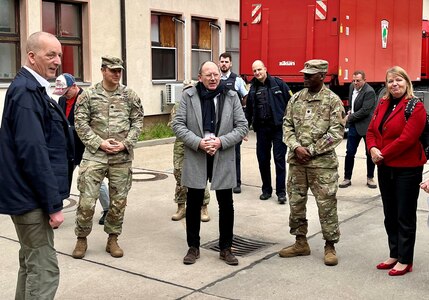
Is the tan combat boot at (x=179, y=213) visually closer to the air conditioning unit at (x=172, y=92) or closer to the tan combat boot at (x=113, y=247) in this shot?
the tan combat boot at (x=113, y=247)

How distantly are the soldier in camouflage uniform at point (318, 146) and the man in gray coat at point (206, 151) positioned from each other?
0.54 meters

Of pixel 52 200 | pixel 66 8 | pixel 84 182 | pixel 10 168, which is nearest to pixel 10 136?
pixel 10 168

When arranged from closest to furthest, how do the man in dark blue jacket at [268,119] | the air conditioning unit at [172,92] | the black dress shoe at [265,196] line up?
1. the man in dark blue jacket at [268,119]
2. the black dress shoe at [265,196]
3. the air conditioning unit at [172,92]

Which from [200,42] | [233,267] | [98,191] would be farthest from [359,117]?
[200,42]

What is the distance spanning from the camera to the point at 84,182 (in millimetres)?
5848

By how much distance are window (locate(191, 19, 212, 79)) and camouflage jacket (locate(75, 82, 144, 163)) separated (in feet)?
36.2

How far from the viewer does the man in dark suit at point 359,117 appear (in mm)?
9227

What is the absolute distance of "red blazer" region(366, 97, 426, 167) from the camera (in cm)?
524

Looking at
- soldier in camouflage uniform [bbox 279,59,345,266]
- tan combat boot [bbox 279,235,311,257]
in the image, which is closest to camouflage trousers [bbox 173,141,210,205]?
tan combat boot [bbox 279,235,311,257]

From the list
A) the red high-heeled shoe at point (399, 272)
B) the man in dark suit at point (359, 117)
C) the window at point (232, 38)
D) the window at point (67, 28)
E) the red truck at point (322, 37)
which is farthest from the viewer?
the window at point (232, 38)

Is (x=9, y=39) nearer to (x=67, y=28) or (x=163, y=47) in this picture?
(x=67, y=28)

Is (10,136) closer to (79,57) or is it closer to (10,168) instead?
(10,168)

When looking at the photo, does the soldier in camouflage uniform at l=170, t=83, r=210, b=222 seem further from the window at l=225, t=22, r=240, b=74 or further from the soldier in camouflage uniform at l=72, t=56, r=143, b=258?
the window at l=225, t=22, r=240, b=74

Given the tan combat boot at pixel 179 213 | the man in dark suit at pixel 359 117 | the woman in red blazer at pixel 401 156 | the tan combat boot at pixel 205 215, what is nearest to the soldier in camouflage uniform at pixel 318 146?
the woman in red blazer at pixel 401 156
